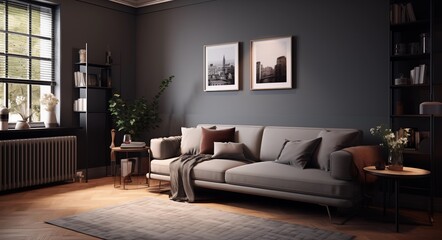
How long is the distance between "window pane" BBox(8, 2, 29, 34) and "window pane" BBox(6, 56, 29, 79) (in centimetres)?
43

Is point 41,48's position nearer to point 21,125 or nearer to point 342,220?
point 21,125

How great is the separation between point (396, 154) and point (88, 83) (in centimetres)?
450

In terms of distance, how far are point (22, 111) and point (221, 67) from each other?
2931 mm

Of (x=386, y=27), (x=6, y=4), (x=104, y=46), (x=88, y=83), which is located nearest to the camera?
(x=386, y=27)

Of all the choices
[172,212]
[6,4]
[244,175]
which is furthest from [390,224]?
[6,4]

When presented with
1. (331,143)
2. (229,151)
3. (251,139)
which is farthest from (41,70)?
(331,143)

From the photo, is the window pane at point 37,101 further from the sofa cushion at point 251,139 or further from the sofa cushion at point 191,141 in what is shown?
the sofa cushion at point 251,139

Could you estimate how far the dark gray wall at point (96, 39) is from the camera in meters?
6.14

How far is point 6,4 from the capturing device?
5574mm

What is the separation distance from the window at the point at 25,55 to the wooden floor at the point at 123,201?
135 centimetres

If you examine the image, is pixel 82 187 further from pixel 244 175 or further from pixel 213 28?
pixel 213 28

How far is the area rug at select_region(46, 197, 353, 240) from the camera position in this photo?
3484 millimetres

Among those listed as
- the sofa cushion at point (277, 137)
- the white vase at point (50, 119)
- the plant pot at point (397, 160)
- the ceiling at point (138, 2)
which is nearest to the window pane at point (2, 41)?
the white vase at point (50, 119)

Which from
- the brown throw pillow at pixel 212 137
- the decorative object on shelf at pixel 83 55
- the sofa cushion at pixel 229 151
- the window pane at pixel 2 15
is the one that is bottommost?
the sofa cushion at pixel 229 151
